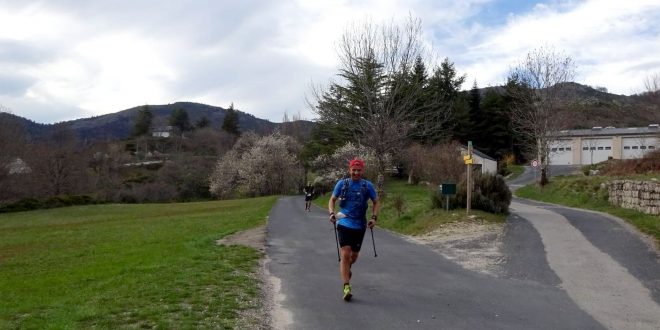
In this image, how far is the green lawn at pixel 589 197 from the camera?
15.1m

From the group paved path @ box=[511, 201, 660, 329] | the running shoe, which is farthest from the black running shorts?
paved path @ box=[511, 201, 660, 329]

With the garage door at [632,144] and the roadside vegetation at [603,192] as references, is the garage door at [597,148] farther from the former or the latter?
the roadside vegetation at [603,192]

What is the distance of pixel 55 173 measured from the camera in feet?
211

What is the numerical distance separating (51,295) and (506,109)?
218 ft

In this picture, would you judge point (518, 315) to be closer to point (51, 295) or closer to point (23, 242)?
point (51, 295)

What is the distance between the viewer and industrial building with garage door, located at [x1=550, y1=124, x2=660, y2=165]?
2452 inches

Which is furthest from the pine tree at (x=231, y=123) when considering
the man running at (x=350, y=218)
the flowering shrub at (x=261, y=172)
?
the man running at (x=350, y=218)

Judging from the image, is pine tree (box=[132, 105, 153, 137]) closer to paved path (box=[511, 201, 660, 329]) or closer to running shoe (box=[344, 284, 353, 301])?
paved path (box=[511, 201, 660, 329])

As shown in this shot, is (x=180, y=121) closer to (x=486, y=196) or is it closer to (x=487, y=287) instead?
(x=486, y=196)

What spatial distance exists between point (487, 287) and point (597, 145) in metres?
63.0

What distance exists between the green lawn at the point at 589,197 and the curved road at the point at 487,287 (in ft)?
3.64

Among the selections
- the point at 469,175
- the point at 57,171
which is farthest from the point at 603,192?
the point at 57,171

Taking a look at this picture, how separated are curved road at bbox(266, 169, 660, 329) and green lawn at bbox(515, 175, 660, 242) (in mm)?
1110

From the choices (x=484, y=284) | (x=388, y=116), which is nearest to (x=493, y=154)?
(x=388, y=116)
